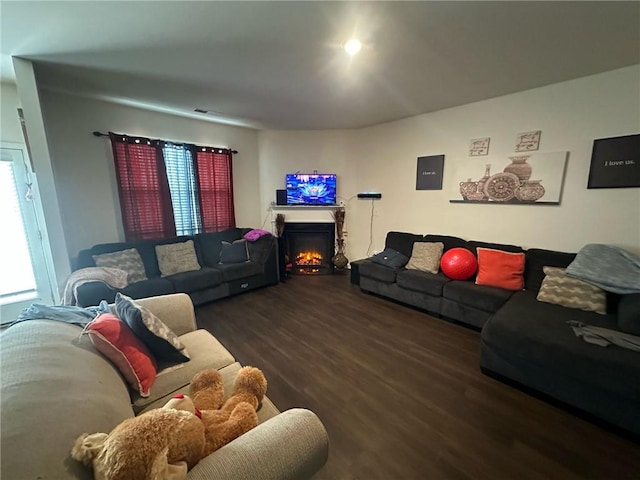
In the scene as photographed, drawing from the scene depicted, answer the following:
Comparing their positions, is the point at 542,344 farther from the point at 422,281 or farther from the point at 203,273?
the point at 203,273

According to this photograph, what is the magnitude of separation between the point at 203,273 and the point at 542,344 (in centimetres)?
351

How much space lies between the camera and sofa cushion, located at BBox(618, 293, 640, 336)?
6.00 ft


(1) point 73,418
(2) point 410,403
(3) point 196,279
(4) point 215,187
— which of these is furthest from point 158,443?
(4) point 215,187

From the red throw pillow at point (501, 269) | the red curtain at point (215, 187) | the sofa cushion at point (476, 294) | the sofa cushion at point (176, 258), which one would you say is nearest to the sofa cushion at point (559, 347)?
the sofa cushion at point (476, 294)

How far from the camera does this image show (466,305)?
109 inches

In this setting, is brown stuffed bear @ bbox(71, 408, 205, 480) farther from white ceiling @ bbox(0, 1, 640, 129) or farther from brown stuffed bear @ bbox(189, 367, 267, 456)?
white ceiling @ bbox(0, 1, 640, 129)

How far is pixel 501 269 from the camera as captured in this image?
9.21ft

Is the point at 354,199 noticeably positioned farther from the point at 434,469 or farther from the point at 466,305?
the point at 434,469

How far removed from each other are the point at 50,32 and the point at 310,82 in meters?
1.95

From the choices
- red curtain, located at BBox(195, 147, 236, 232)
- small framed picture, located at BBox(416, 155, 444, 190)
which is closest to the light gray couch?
red curtain, located at BBox(195, 147, 236, 232)

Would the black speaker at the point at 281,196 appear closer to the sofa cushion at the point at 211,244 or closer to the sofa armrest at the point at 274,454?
the sofa cushion at the point at 211,244

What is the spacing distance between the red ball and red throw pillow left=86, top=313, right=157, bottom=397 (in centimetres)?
300

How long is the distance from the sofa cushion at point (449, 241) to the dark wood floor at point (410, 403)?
1006 millimetres

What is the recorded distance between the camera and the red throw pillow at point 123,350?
4.16ft
